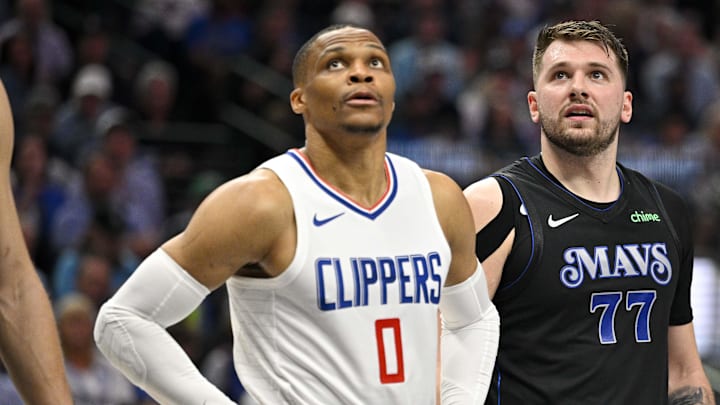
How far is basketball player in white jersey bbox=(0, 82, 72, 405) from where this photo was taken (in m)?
2.58

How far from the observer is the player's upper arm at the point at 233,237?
10.5ft

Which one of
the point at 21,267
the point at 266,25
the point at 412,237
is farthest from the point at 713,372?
the point at 266,25

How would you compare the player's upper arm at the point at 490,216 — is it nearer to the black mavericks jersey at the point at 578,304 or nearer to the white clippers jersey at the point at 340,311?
the black mavericks jersey at the point at 578,304

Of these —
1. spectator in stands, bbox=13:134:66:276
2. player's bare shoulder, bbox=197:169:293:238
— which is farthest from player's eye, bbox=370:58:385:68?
spectator in stands, bbox=13:134:66:276

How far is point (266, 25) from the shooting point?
11258mm

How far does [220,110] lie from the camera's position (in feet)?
35.6

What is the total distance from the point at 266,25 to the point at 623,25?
11.1 feet

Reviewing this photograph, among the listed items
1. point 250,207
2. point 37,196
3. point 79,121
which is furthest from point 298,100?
point 79,121

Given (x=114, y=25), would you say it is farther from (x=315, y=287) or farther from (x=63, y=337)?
(x=315, y=287)

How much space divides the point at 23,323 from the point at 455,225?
1.37 m

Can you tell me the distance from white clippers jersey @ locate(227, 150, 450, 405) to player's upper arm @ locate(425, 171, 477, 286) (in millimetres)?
129

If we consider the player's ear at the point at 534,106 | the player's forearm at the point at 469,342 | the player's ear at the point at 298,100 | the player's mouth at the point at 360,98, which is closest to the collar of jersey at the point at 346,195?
the player's ear at the point at 298,100

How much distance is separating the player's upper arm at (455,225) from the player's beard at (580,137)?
0.62 meters

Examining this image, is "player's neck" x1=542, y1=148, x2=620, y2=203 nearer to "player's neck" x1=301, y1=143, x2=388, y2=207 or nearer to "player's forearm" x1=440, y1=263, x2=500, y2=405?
"player's forearm" x1=440, y1=263, x2=500, y2=405
